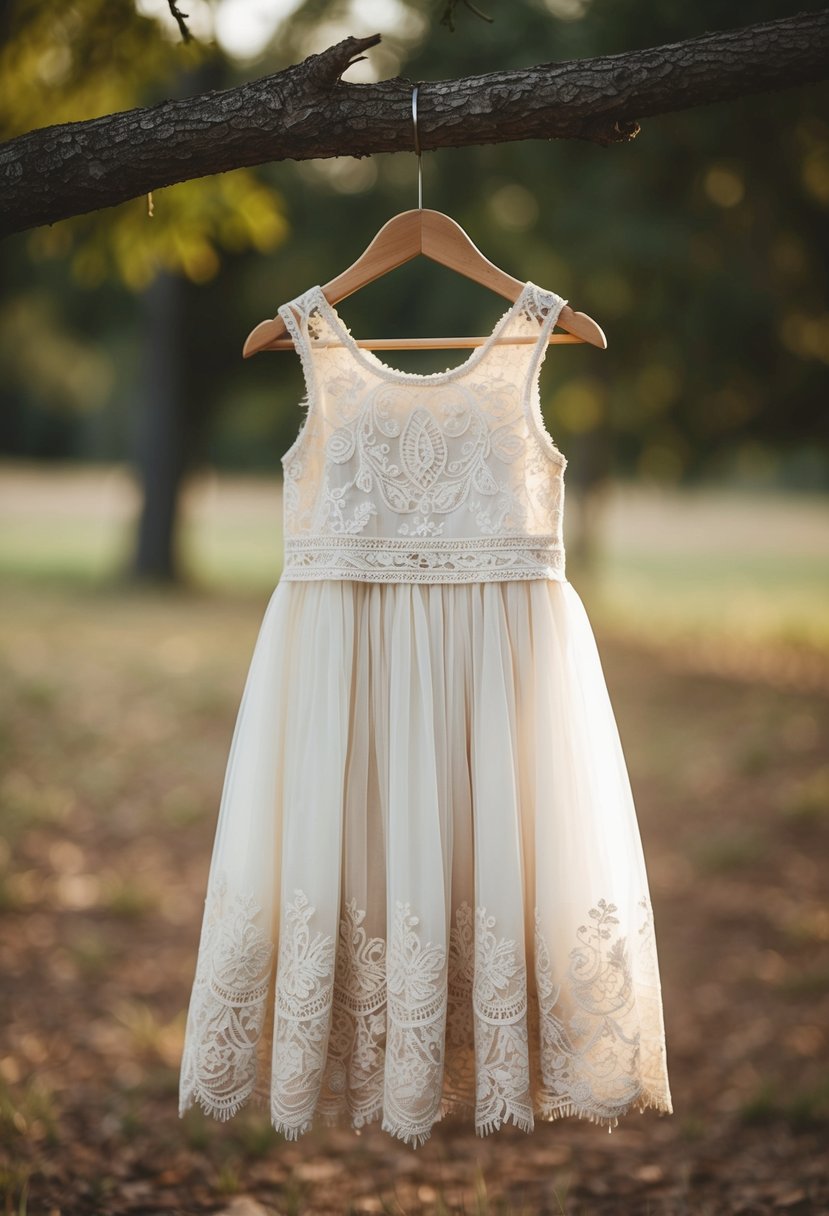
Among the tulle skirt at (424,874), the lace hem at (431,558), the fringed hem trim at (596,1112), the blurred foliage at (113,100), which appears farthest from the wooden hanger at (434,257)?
the blurred foliage at (113,100)

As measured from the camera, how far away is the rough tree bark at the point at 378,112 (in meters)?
1.70

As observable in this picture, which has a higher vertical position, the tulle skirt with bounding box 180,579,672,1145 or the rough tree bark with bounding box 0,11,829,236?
the rough tree bark with bounding box 0,11,829,236

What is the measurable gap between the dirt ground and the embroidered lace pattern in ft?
1.96

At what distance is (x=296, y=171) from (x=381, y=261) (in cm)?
1046

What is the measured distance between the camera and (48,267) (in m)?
12.8

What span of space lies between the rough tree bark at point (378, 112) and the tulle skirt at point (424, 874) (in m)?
0.81

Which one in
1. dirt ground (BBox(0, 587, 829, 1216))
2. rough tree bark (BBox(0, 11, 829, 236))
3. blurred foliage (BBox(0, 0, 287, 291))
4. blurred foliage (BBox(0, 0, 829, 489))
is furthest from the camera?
blurred foliage (BBox(0, 0, 829, 489))

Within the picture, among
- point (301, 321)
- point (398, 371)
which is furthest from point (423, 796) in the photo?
point (301, 321)

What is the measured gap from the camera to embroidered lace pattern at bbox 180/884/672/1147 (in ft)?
6.07

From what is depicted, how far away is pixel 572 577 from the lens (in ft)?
49.4

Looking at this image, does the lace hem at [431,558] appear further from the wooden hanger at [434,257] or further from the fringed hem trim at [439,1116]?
the fringed hem trim at [439,1116]

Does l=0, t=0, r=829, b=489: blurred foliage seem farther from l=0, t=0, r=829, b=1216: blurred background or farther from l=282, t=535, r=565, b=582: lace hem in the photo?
l=282, t=535, r=565, b=582: lace hem

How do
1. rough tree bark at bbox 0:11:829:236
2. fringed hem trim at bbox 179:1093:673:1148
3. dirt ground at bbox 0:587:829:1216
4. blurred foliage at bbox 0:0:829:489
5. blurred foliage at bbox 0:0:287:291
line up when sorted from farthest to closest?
blurred foliage at bbox 0:0:829:489 < blurred foliage at bbox 0:0:287:291 < dirt ground at bbox 0:587:829:1216 < fringed hem trim at bbox 179:1093:673:1148 < rough tree bark at bbox 0:11:829:236

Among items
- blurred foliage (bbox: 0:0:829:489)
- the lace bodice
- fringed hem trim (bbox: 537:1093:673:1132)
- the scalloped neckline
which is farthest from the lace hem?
blurred foliage (bbox: 0:0:829:489)
